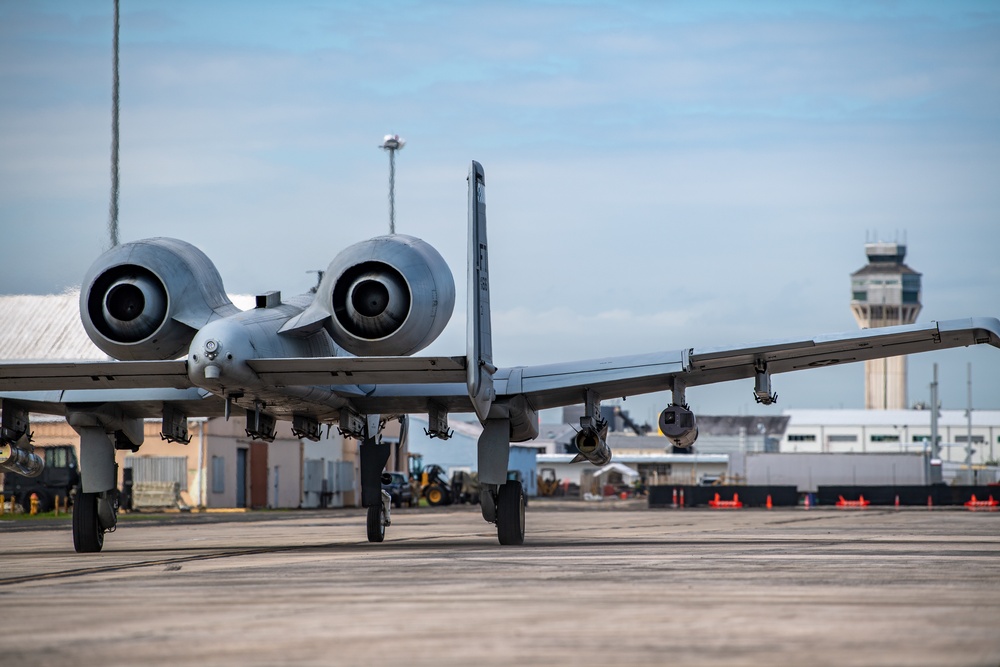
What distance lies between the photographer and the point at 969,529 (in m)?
30.4

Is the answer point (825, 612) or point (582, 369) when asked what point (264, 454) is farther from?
point (825, 612)

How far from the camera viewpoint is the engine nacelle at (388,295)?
17844 millimetres

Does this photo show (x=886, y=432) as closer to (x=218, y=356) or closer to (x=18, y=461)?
(x=18, y=461)

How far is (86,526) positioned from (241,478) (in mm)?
41487

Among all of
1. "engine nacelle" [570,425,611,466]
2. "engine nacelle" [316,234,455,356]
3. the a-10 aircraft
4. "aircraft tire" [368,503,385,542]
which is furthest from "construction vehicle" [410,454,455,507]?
"engine nacelle" [316,234,455,356]

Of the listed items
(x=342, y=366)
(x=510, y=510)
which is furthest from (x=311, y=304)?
(x=510, y=510)

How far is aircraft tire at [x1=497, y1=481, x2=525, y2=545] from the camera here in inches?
816

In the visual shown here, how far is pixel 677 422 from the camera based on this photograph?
20.1 meters

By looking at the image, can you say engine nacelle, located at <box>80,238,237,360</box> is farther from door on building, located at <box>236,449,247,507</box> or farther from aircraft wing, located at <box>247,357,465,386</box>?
door on building, located at <box>236,449,247,507</box>

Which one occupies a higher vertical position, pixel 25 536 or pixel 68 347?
pixel 68 347

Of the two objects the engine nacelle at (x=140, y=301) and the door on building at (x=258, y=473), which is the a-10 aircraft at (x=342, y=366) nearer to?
the engine nacelle at (x=140, y=301)

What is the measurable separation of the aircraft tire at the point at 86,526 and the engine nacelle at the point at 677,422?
9.63 metres

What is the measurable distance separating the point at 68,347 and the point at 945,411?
491ft

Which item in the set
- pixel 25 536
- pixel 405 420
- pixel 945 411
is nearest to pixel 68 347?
pixel 25 536
